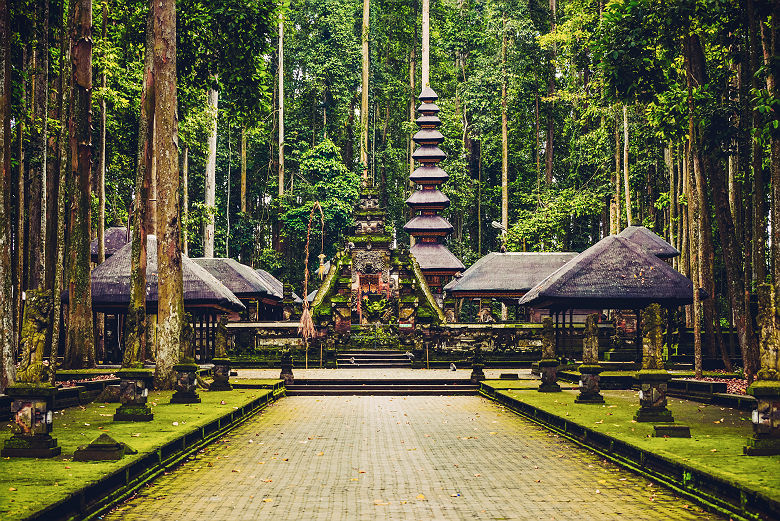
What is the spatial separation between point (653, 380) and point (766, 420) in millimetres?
2686

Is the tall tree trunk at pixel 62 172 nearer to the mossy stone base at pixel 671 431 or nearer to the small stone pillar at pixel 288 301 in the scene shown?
the mossy stone base at pixel 671 431

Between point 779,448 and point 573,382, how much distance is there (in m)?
12.8

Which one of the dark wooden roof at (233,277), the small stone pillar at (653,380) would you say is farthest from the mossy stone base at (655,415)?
the dark wooden roof at (233,277)

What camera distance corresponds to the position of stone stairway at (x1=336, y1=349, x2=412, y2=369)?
95.2 ft

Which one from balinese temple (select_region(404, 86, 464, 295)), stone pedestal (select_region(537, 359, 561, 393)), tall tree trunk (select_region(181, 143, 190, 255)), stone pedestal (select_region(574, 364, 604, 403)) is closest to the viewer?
stone pedestal (select_region(574, 364, 604, 403))

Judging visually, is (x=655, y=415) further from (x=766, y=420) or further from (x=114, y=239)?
(x=114, y=239)

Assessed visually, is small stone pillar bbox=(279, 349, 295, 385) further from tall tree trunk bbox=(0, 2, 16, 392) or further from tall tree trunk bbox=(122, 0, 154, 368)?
tall tree trunk bbox=(0, 2, 16, 392)

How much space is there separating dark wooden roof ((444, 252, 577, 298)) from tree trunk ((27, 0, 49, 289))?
18.3 m

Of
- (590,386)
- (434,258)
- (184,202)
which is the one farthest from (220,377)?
(434,258)

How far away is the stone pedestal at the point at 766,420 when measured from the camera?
8.95 metres

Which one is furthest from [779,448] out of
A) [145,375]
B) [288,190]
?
[288,190]

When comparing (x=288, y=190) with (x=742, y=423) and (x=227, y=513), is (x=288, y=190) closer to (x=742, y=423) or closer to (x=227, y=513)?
(x=742, y=423)

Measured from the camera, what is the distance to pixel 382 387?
22.0m

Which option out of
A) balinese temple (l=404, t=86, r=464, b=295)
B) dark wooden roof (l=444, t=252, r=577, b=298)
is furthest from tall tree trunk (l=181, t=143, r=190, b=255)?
balinese temple (l=404, t=86, r=464, b=295)
